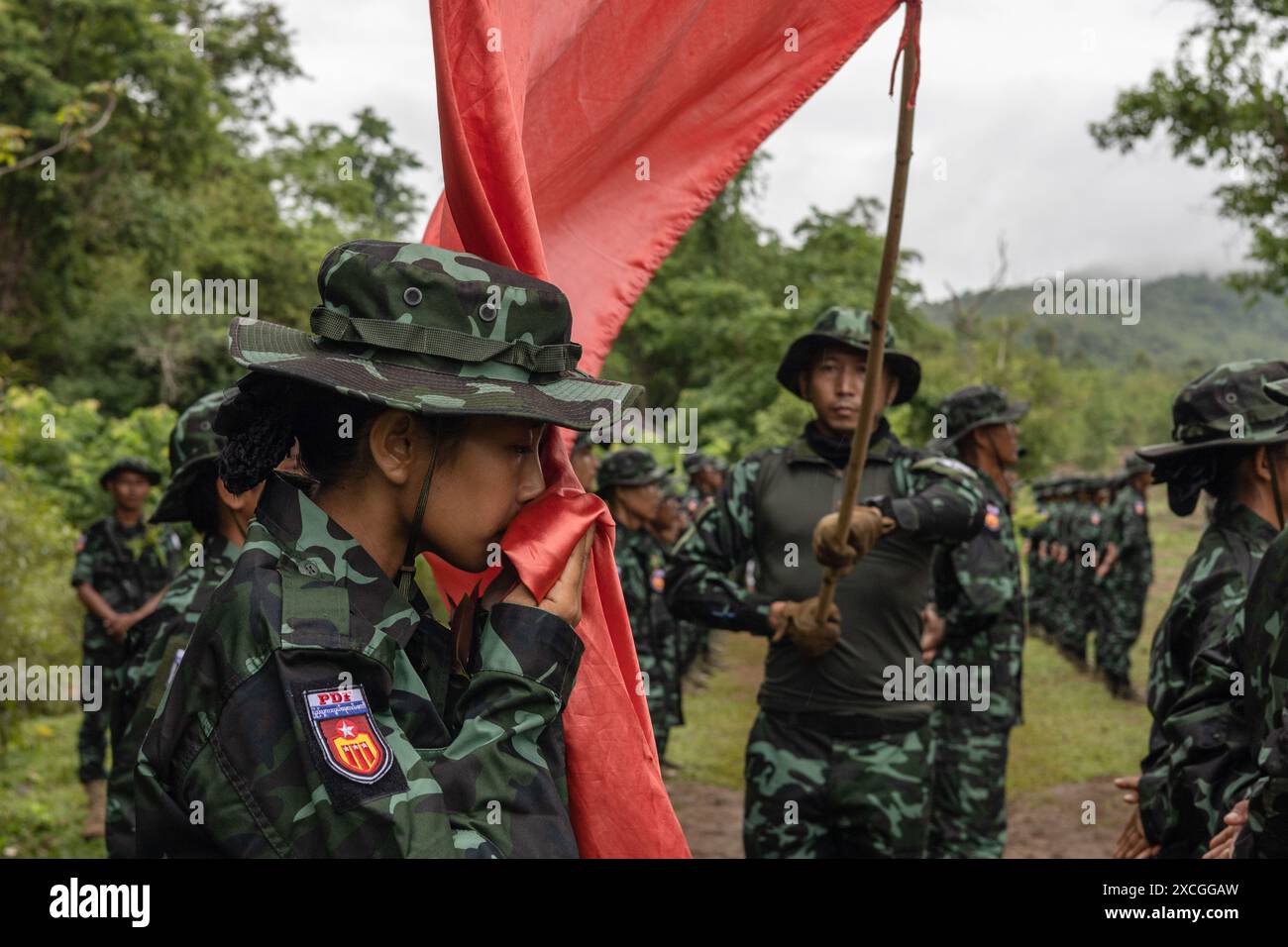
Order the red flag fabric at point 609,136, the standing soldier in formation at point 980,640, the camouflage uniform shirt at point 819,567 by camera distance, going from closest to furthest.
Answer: the red flag fabric at point 609,136 → the camouflage uniform shirt at point 819,567 → the standing soldier in formation at point 980,640

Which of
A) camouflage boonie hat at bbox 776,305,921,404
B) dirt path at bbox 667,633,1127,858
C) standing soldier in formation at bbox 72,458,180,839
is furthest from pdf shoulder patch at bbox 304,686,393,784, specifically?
standing soldier in formation at bbox 72,458,180,839

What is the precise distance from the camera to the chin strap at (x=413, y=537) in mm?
2186

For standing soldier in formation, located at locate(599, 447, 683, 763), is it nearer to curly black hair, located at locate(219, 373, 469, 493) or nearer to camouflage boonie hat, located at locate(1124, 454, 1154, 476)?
camouflage boonie hat, located at locate(1124, 454, 1154, 476)

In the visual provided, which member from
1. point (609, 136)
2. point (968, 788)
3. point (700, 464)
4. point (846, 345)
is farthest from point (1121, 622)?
point (609, 136)

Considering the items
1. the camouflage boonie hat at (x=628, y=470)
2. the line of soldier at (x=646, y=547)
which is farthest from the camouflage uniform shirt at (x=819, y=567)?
the camouflage boonie hat at (x=628, y=470)

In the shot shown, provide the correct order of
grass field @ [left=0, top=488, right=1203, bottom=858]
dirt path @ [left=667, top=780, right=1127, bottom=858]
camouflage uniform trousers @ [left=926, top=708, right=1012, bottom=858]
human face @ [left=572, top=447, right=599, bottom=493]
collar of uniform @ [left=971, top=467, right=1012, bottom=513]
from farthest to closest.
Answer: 1. dirt path @ [left=667, top=780, right=1127, bottom=858]
2. grass field @ [left=0, top=488, right=1203, bottom=858]
3. human face @ [left=572, top=447, right=599, bottom=493]
4. collar of uniform @ [left=971, top=467, right=1012, bottom=513]
5. camouflage uniform trousers @ [left=926, top=708, right=1012, bottom=858]

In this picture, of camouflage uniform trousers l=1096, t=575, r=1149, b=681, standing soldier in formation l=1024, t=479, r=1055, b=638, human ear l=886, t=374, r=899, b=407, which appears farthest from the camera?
standing soldier in formation l=1024, t=479, r=1055, b=638

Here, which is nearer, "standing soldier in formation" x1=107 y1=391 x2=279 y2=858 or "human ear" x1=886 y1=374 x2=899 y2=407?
"standing soldier in formation" x1=107 y1=391 x2=279 y2=858

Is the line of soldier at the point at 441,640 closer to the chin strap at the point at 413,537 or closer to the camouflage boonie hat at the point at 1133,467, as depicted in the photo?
the chin strap at the point at 413,537

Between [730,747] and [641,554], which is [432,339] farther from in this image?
[730,747]

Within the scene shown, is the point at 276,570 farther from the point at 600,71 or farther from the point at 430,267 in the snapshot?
the point at 600,71

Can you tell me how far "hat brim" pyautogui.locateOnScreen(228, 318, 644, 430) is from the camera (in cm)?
202

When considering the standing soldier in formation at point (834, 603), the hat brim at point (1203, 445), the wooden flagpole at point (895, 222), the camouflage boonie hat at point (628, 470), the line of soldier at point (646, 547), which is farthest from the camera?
the camouflage boonie hat at point (628, 470)

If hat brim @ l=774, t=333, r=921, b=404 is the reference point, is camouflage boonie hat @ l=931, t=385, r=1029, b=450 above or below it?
above
